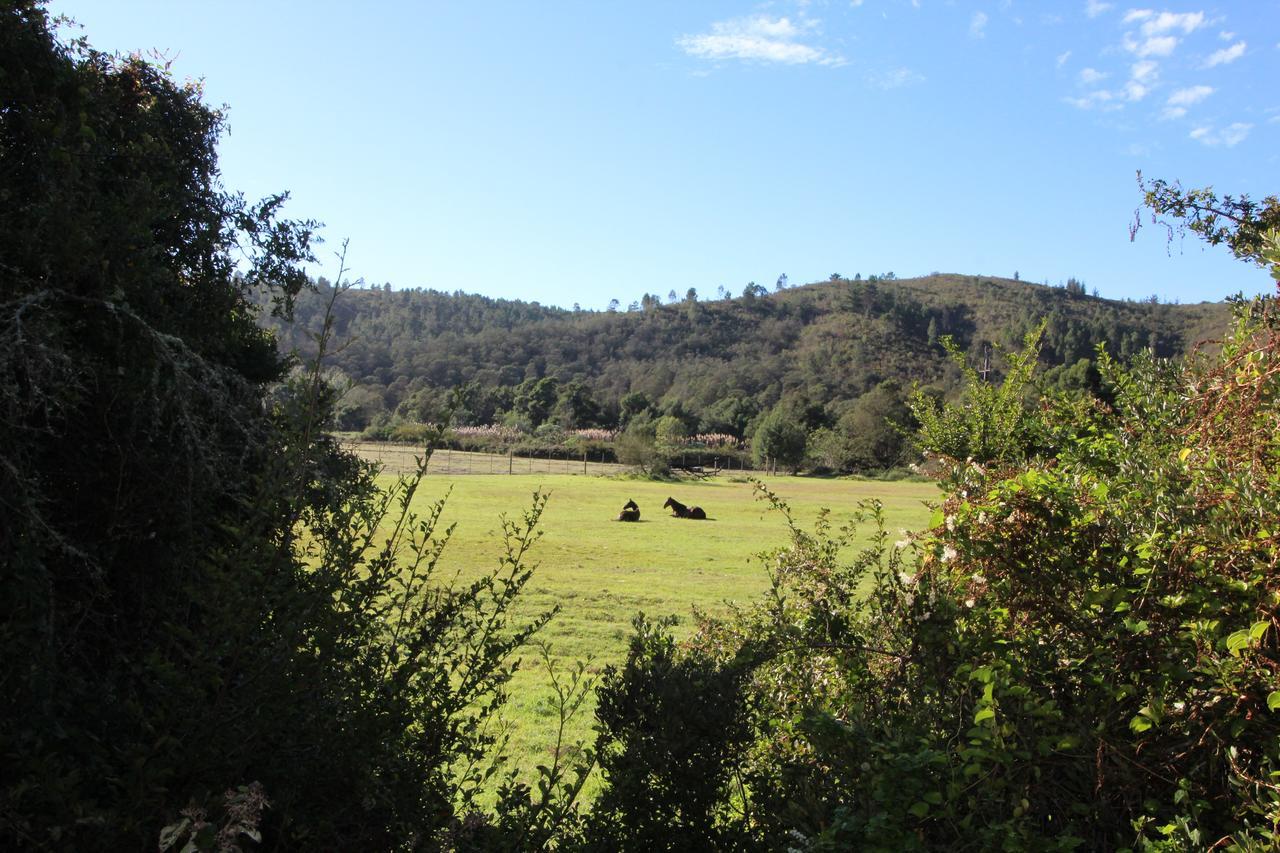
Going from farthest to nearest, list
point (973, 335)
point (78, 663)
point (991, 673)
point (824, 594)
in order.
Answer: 1. point (973, 335)
2. point (824, 594)
3. point (78, 663)
4. point (991, 673)

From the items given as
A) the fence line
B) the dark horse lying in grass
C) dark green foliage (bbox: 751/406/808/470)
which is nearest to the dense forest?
the dark horse lying in grass

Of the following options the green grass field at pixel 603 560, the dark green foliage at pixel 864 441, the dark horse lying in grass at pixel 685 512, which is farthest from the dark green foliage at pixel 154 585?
the dark green foliage at pixel 864 441

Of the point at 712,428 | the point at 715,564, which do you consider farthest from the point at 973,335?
the point at 715,564

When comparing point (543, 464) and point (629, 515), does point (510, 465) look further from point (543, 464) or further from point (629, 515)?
point (629, 515)

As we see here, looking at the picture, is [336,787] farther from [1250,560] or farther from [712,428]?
[712,428]

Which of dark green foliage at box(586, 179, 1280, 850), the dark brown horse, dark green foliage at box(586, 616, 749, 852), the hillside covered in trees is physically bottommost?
the dark brown horse

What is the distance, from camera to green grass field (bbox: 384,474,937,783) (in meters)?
9.65

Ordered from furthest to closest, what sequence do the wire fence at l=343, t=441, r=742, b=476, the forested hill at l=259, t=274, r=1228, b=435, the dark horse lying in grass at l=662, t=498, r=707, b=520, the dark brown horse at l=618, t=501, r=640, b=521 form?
the forested hill at l=259, t=274, r=1228, b=435 → the wire fence at l=343, t=441, r=742, b=476 → the dark horse lying in grass at l=662, t=498, r=707, b=520 → the dark brown horse at l=618, t=501, r=640, b=521

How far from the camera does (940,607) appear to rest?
298 cm

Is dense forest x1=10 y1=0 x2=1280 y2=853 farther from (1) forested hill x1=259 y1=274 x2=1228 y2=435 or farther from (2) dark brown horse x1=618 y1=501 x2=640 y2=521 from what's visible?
(1) forested hill x1=259 y1=274 x2=1228 y2=435

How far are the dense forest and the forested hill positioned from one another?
2906 inches

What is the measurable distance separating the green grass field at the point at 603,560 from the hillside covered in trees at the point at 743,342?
3809cm

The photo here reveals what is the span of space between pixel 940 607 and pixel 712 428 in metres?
93.7

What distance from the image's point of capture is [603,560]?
811 inches
